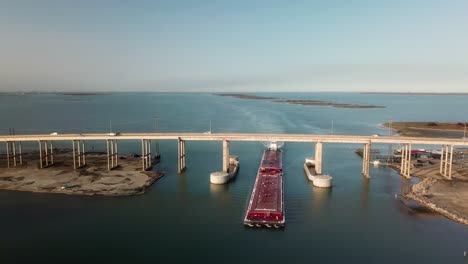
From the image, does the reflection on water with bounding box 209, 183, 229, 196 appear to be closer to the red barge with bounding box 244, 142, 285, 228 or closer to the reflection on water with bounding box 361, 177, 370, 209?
the red barge with bounding box 244, 142, 285, 228

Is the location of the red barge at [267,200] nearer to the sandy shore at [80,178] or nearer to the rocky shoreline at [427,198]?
the sandy shore at [80,178]

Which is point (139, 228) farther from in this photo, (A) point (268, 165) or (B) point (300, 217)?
(A) point (268, 165)

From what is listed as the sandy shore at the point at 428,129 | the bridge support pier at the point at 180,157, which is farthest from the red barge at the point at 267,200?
the sandy shore at the point at 428,129

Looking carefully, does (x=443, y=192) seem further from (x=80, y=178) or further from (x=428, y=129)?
(x=428, y=129)

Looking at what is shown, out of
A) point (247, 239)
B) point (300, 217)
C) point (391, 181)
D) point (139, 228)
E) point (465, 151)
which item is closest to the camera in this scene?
point (247, 239)

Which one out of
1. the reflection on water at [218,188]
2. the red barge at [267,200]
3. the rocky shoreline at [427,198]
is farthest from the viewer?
the reflection on water at [218,188]

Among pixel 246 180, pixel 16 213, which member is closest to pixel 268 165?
pixel 246 180
